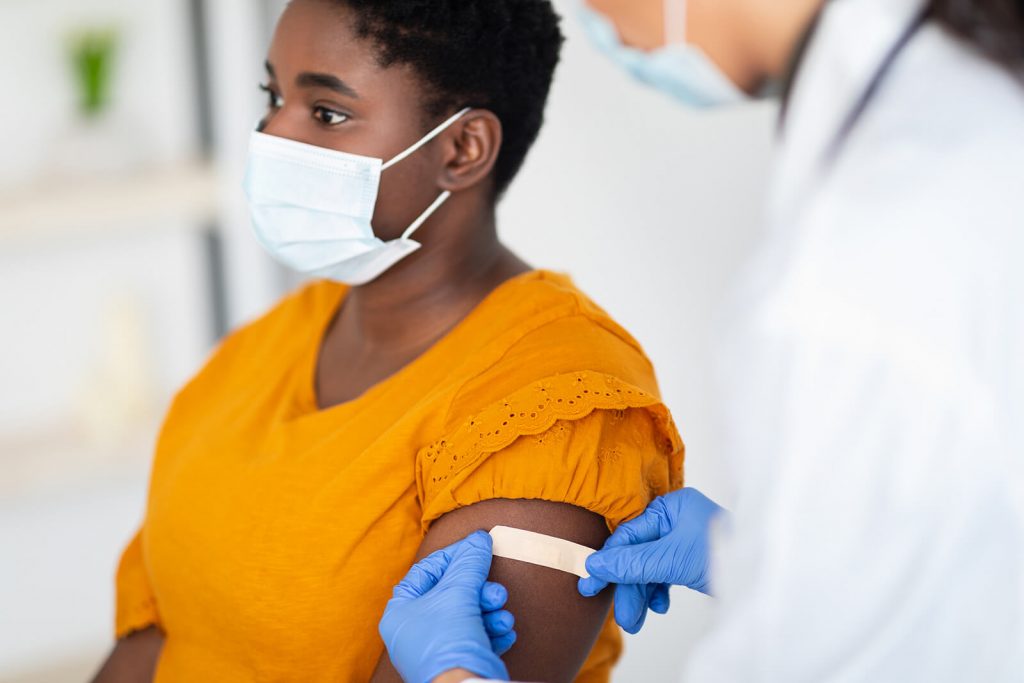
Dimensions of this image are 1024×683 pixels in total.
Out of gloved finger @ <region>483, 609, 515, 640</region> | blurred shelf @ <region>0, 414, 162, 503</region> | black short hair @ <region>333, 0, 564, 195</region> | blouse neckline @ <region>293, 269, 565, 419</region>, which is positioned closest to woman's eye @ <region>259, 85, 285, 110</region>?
black short hair @ <region>333, 0, 564, 195</region>

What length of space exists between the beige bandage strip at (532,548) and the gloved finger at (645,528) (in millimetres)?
58

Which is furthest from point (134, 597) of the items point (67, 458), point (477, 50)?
point (67, 458)

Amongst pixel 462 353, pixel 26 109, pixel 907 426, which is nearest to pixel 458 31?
pixel 462 353

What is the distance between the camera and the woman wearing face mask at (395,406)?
3.82 ft

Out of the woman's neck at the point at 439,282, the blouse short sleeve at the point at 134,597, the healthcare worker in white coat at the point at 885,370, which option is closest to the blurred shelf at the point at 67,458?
the blouse short sleeve at the point at 134,597

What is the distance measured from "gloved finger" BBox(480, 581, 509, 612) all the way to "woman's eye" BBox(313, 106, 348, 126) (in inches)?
21.9

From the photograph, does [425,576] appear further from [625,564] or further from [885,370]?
[885,370]

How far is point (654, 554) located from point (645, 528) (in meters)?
0.03

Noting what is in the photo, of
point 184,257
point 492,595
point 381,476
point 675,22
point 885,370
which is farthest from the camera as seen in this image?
point 184,257

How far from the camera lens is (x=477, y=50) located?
131cm

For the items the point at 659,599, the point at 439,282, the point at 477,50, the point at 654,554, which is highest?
the point at 477,50

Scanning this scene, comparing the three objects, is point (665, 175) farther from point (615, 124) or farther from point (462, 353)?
point (462, 353)

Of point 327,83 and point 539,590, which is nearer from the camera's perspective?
point 539,590

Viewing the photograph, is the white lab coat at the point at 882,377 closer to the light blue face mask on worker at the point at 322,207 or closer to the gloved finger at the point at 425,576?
the gloved finger at the point at 425,576
